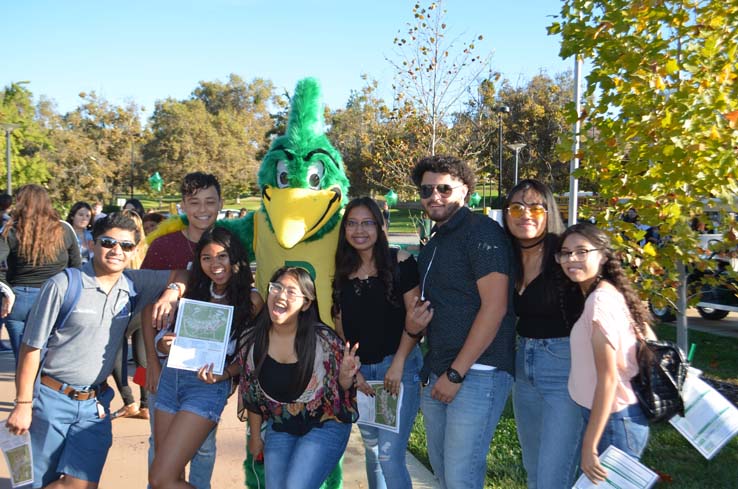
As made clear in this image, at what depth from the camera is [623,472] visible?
234cm

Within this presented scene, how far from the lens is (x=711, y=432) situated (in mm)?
2531

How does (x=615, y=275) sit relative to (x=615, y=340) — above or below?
above

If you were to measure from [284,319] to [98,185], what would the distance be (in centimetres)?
2955

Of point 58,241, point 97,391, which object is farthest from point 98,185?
point 97,391

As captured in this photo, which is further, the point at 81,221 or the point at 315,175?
the point at 81,221

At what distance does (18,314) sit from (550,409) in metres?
4.18

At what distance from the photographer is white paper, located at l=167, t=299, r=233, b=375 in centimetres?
283

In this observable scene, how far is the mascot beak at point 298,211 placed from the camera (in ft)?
11.5

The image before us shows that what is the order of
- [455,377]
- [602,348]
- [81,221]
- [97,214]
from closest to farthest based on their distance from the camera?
[602,348] → [455,377] → [81,221] → [97,214]

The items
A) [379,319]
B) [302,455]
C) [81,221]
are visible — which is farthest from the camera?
[81,221]

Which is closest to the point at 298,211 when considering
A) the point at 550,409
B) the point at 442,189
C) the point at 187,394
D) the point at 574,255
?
the point at 442,189

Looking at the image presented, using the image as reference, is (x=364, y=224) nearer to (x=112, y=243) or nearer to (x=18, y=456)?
(x=112, y=243)

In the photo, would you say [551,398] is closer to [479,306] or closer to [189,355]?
[479,306]

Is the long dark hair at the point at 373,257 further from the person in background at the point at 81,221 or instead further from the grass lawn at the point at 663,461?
the person in background at the point at 81,221
